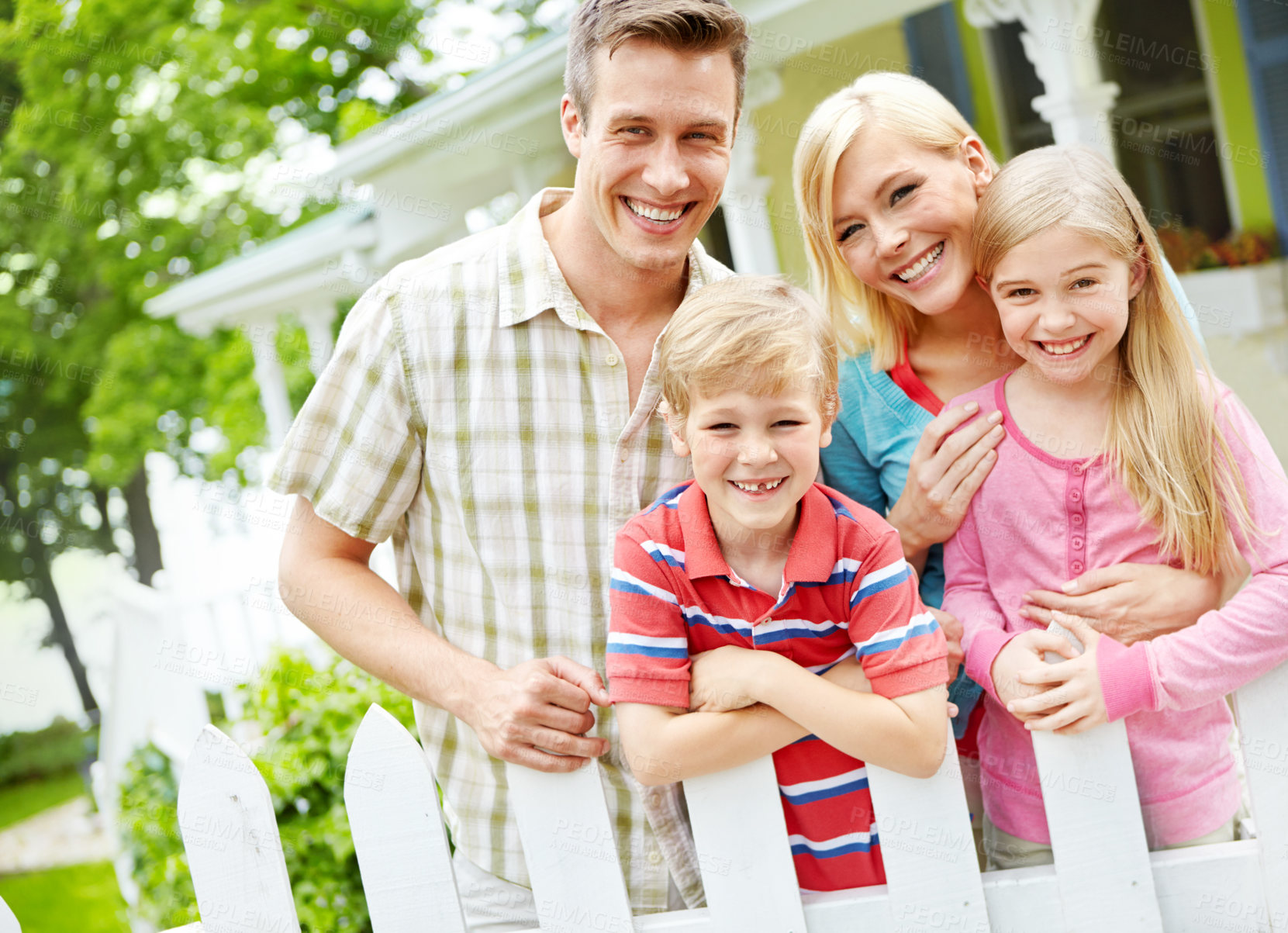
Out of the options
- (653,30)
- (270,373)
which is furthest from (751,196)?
(270,373)

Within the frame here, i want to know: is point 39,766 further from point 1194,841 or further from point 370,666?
point 1194,841

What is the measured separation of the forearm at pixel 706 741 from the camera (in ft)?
5.12

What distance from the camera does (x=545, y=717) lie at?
1667mm

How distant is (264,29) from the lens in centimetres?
1402

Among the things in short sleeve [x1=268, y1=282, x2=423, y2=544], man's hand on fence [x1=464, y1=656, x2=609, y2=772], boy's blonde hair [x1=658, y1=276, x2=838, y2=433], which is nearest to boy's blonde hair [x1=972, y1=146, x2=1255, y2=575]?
boy's blonde hair [x1=658, y1=276, x2=838, y2=433]

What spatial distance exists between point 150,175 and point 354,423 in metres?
15.2

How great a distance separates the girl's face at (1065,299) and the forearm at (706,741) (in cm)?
78

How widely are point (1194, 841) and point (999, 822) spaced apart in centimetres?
31

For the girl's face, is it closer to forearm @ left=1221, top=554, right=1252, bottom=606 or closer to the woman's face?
the woman's face

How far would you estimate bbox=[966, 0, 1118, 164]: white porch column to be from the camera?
387 cm

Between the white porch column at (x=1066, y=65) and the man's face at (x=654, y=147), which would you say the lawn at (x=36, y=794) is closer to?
the white porch column at (x=1066, y=65)

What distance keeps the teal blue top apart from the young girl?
4.3 inches

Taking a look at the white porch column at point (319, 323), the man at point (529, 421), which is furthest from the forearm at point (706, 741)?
the white porch column at point (319, 323)

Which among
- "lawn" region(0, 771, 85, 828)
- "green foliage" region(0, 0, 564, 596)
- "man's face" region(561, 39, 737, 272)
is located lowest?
"lawn" region(0, 771, 85, 828)
